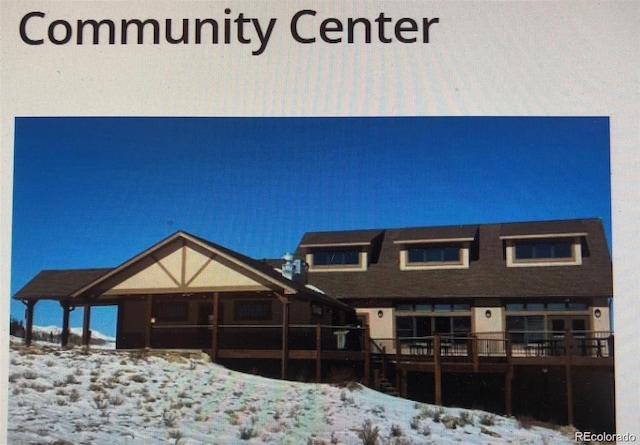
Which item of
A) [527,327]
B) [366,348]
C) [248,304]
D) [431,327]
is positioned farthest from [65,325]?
[527,327]

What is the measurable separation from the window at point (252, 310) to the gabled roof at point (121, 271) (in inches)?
11.9

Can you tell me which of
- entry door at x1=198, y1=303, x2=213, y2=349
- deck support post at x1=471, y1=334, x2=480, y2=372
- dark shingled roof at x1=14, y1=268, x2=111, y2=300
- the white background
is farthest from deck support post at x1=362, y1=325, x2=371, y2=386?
the white background

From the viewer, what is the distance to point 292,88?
3.85m

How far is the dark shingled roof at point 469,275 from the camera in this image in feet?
16.5

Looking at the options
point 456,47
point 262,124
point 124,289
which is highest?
point 456,47

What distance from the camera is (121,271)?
5.40 meters

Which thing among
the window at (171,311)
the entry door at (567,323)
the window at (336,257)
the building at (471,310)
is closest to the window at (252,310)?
the window at (171,311)

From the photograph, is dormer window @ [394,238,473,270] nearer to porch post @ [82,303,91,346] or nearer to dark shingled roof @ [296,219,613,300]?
dark shingled roof @ [296,219,613,300]

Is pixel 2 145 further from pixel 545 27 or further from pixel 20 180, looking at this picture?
pixel 545 27

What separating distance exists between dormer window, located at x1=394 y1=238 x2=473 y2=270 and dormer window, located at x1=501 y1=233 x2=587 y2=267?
0.34 m

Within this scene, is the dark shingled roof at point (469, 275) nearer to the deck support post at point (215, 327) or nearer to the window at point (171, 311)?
the deck support post at point (215, 327)

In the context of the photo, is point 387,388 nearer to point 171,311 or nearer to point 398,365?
point 398,365

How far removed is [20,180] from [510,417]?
138 inches

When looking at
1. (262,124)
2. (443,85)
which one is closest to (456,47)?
(443,85)
